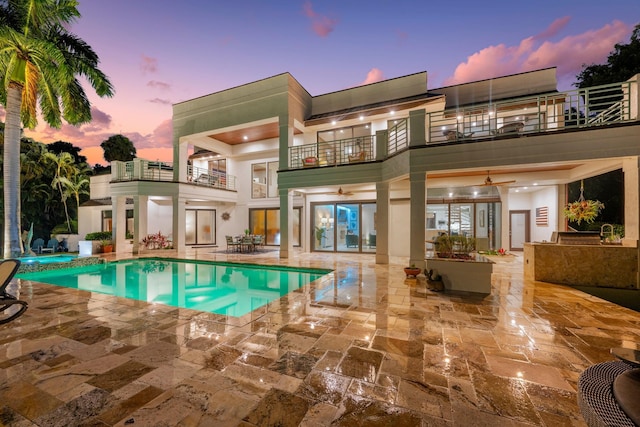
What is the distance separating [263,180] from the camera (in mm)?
15453

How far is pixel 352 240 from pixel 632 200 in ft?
29.6

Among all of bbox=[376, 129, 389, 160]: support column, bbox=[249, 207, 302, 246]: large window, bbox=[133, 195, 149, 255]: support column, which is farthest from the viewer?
Result: bbox=[249, 207, 302, 246]: large window

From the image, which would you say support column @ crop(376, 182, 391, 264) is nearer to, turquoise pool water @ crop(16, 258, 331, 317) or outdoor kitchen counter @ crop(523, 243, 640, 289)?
turquoise pool water @ crop(16, 258, 331, 317)

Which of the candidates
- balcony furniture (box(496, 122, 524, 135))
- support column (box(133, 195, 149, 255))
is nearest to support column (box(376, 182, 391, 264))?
balcony furniture (box(496, 122, 524, 135))

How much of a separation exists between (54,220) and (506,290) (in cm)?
2684

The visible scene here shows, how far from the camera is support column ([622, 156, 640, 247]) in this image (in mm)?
5945

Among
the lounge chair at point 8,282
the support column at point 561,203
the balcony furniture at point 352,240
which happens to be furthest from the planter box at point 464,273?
the lounge chair at point 8,282

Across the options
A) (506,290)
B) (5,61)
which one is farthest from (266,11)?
(506,290)

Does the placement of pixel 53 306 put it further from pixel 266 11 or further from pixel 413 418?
pixel 266 11

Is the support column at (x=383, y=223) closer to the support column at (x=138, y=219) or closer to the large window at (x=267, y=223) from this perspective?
the large window at (x=267, y=223)

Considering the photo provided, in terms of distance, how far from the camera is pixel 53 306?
5.03 m

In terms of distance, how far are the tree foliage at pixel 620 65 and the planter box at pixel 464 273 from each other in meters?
18.2

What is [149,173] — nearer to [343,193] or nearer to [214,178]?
[214,178]

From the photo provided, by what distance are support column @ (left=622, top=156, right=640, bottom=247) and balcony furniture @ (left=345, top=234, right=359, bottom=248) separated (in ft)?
28.2
